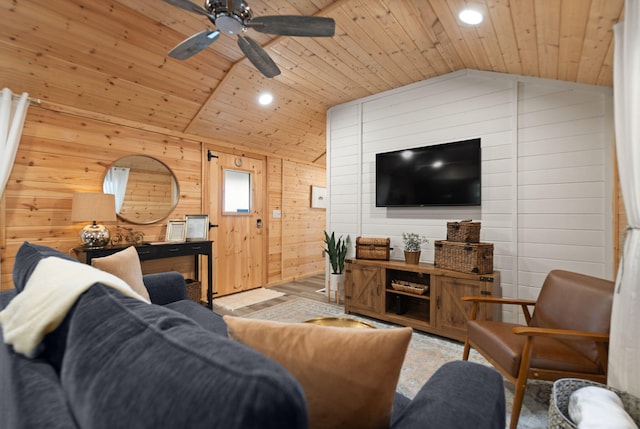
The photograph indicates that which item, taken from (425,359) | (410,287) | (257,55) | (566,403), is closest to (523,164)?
(410,287)

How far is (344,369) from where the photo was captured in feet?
2.41

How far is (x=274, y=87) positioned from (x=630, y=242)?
353cm

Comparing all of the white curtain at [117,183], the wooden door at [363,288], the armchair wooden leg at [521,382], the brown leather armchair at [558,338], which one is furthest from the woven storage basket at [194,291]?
the armchair wooden leg at [521,382]

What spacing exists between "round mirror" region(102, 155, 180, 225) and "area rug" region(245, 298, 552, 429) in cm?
175

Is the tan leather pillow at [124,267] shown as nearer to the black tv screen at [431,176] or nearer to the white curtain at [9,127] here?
the white curtain at [9,127]

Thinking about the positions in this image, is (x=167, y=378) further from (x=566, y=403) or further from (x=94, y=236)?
(x=94, y=236)

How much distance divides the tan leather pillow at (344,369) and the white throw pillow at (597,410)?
114 cm

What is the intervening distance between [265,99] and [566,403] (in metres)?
3.92

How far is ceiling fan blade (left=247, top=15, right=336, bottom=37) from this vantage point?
6.21 ft

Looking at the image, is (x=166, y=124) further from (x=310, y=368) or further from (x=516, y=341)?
(x=516, y=341)

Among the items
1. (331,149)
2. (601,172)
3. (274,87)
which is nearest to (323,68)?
(274,87)

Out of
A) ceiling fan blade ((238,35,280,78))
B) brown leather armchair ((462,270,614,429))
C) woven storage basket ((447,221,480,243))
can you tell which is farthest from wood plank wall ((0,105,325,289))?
brown leather armchair ((462,270,614,429))

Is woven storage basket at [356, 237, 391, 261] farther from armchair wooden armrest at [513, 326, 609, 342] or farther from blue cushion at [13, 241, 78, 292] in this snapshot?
blue cushion at [13, 241, 78, 292]

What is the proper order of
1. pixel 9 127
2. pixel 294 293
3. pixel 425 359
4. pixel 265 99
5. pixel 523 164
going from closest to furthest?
1. pixel 425 359
2. pixel 9 127
3. pixel 523 164
4. pixel 265 99
5. pixel 294 293
